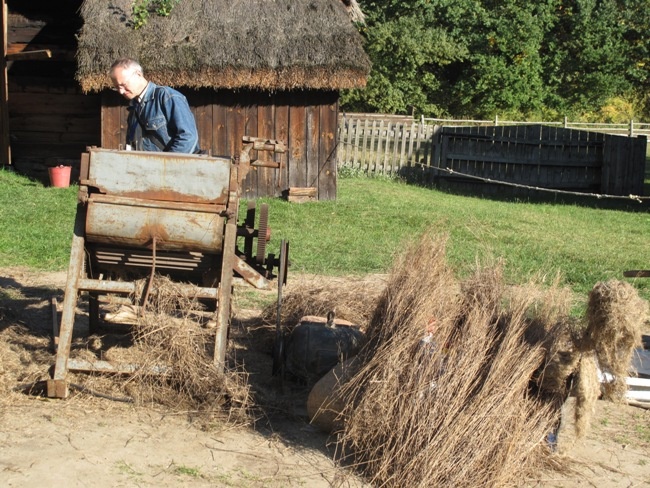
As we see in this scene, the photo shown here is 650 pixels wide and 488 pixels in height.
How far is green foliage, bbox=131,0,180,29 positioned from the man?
24.8 ft

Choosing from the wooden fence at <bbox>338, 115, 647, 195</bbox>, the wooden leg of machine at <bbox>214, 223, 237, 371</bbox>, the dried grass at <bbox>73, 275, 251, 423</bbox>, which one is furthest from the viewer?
the wooden fence at <bbox>338, 115, 647, 195</bbox>

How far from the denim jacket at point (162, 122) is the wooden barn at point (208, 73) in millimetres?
7096

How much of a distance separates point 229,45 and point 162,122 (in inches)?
300

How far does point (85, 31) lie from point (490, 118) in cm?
2457

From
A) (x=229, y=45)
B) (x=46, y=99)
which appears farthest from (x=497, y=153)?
(x=46, y=99)

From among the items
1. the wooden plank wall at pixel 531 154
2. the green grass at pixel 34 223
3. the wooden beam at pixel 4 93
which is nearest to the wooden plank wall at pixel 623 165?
the wooden plank wall at pixel 531 154

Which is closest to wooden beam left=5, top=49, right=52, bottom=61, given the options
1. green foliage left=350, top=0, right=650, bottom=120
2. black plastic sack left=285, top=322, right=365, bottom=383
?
black plastic sack left=285, top=322, right=365, bottom=383

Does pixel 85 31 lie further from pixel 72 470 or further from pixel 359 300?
pixel 72 470

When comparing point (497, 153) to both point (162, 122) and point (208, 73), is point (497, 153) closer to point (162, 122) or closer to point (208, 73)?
point (208, 73)

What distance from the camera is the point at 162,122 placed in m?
5.79

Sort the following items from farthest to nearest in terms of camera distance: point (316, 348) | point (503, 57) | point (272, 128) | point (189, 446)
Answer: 1. point (503, 57)
2. point (272, 128)
3. point (316, 348)
4. point (189, 446)

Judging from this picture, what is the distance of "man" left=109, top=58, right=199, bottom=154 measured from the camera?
18.8ft

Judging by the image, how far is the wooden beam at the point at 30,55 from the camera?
1411 centimetres

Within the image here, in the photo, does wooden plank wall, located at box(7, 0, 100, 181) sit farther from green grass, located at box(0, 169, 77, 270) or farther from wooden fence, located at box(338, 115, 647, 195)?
wooden fence, located at box(338, 115, 647, 195)
